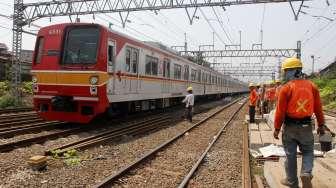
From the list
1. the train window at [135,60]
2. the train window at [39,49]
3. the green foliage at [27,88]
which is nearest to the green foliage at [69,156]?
the train window at [39,49]

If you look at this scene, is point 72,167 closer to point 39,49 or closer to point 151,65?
point 39,49

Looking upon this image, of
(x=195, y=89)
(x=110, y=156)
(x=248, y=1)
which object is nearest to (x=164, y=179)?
(x=110, y=156)

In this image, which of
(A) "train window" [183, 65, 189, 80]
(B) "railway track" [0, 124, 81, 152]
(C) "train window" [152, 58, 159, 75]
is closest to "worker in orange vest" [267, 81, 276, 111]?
(C) "train window" [152, 58, 159, 75]

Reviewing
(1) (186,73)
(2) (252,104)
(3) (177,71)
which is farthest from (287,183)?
(1) (186,73)

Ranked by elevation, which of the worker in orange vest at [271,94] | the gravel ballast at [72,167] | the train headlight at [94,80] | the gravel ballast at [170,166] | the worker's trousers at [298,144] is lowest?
the gravel ballast at [170,166]

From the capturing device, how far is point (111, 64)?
45.1 ft

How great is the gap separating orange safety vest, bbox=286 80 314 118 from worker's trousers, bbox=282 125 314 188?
0.58ft

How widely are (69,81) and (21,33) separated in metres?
14.5

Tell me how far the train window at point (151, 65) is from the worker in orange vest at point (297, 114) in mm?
11906

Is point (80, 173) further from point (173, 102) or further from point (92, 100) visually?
point (173, 102)

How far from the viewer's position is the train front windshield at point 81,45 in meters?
13.3

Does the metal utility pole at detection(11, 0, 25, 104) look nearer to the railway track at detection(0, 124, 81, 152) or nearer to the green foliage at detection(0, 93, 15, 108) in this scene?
the green foliage at detection(0, 93, 15, 108)

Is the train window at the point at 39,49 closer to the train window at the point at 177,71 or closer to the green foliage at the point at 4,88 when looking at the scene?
the train window at the point at 177,71

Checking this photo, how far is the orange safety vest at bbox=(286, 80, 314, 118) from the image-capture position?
5.95 meters
